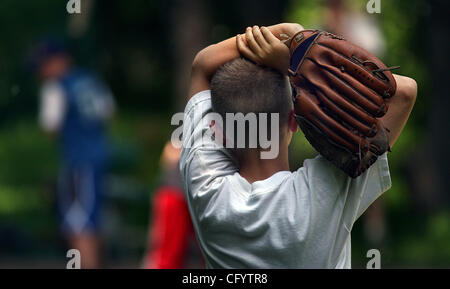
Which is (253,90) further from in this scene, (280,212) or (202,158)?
(280,212)

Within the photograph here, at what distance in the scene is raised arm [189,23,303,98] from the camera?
2718mm

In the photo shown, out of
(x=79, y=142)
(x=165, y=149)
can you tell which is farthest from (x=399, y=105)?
(x=79, y=142)

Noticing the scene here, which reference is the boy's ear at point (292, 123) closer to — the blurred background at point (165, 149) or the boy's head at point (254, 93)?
the boy's head at point (254, 93)

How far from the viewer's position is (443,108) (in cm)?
834

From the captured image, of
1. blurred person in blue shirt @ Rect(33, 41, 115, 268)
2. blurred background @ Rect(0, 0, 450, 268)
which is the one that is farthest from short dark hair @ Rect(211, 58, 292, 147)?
blurred person in blue shirt @ Rect(33, 41, 115, 268)

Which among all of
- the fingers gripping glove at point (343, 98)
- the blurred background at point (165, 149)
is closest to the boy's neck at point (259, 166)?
the fingers gripping glove at point (343, 98)

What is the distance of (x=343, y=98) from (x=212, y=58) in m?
0.53

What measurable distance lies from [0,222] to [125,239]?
1.34 m

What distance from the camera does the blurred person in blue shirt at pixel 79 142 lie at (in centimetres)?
760

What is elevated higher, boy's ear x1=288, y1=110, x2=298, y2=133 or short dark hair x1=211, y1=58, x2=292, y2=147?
short dark hair x1=211, y1=58, x2=292, y2=147

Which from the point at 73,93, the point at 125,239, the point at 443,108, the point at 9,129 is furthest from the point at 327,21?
the point at 9,129

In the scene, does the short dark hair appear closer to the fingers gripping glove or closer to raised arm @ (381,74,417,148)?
the fingers gripping glove

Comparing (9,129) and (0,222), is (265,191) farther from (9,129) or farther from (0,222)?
(9,129)

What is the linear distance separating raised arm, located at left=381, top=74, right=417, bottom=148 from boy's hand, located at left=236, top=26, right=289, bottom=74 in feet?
1.17
